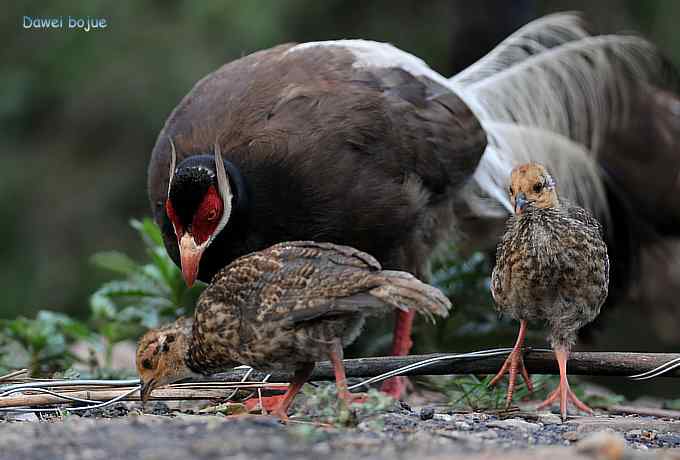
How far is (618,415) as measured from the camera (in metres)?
4.70

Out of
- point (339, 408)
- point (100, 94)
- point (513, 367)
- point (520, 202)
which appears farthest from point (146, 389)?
point (100, 94)

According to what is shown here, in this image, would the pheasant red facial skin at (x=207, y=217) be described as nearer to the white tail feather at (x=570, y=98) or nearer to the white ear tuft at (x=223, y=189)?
the white ear tuft at (x=223, y=189)

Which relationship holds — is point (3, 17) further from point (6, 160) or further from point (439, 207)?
point (439, 207)

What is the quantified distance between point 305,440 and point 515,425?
4.03ft

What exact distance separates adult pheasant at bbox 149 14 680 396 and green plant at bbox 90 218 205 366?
89 cm

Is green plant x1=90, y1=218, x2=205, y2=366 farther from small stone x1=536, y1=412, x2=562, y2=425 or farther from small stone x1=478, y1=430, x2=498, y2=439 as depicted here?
small stone x1=478, y1=430, x2=498, y2=439

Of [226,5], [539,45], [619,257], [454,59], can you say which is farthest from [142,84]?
[619,257]

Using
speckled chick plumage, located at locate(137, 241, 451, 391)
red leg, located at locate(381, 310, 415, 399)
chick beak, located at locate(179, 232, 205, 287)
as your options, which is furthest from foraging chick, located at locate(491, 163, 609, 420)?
red leg, located at locate(381, 310, 415, 399)

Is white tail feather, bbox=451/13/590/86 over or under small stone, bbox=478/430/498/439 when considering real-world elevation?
over

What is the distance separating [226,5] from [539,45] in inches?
153

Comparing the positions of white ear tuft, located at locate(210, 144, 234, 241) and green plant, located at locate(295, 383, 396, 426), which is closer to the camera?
green plant, located at locate(295, 383, 396, 426)

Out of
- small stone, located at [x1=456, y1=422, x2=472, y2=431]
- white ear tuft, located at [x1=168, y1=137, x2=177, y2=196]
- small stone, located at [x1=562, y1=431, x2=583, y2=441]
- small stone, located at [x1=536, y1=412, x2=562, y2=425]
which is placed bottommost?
small stone, located at [x1=536, y1=412, x2=562, y2=425]

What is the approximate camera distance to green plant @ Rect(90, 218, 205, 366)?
5.88 m

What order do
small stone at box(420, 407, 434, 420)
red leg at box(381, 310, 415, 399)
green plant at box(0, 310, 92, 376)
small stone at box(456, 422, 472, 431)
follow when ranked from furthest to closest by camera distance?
1. red leg at box(381, 310, 415, 399)
2. green plant at box(0, 310, 92, 376)
3. small stone at box(420, 407, 434, 420)
4. small stone at box(456, 422, 472, 431)
